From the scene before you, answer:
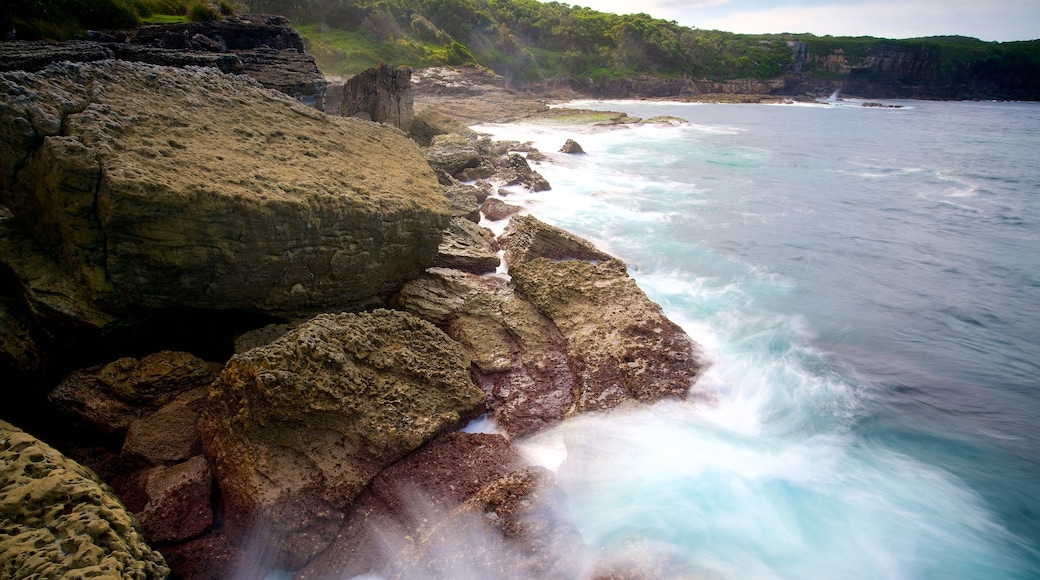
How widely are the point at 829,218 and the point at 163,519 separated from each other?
13768 mm

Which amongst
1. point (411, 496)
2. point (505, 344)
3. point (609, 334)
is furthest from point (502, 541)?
point (609, 334)

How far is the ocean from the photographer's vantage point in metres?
4.25

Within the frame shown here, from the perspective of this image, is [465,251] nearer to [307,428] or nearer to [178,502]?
[307,428]

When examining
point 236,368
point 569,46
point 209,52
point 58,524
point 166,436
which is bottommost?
point 166,436

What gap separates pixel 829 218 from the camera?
1250 centimetres

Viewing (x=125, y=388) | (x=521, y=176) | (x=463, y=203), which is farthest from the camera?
(x=521, y=176)

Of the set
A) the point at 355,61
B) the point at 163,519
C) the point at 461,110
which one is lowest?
A: the point at 163,519

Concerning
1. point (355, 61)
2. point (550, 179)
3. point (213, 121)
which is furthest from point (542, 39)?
point (213, 121)

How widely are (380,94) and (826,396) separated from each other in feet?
45.2

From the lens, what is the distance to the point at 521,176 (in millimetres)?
13547

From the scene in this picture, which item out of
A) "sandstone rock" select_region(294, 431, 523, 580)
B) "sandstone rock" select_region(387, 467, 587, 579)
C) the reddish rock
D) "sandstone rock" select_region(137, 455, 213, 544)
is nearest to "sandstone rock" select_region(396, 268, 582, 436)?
"sandstone rock" select_region(294, 431, 523, 580)

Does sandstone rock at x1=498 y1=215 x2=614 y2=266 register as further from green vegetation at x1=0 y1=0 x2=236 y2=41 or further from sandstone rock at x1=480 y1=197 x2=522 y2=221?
green vegetation at x1=0 y1=0 x2=236 y2=41

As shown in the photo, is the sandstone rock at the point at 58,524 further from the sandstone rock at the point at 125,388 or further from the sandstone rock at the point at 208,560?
the sandstone rock at the point at 125,388

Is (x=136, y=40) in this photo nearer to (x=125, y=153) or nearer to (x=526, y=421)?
(x=125, y=153)
